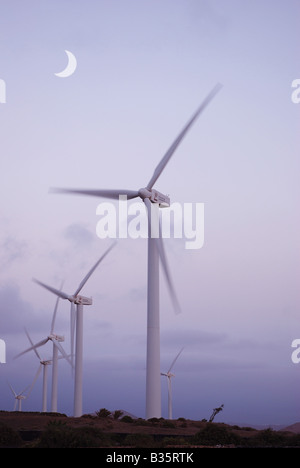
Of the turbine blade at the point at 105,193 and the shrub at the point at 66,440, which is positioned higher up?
the turbine blade at the point at 105,193

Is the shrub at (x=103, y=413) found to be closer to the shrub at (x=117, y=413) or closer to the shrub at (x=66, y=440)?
the shrub at (x=117, y=413)

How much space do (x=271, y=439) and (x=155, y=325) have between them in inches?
534

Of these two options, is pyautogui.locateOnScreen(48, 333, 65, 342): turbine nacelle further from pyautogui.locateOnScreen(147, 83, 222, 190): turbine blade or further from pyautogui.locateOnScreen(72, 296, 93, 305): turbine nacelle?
pyautogui.locateOnScreen(147, 83, 222, 190): turbine blade

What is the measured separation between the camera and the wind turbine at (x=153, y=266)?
5081cm

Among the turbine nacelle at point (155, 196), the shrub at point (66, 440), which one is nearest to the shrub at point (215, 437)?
the shrub at point (66, 440)

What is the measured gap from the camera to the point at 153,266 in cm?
5244

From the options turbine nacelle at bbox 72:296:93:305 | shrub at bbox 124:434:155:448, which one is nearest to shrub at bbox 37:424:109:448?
shrub at bbox 124:434:155:448

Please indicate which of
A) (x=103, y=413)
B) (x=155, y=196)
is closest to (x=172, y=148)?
(x=155, y=196)

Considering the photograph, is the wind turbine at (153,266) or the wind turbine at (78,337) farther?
the wind turbine at (78,337)

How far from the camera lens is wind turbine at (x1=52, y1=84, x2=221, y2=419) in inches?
2000

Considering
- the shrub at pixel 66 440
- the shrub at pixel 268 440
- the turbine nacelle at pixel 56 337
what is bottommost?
the shrub at pixel 268 440

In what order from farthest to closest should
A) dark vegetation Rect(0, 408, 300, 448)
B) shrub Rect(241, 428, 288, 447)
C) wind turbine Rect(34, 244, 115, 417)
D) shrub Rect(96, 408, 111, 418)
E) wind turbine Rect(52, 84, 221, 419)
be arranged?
wind turbine Rect(34, 244, 115, 417) → shrub Rect(96, 408, 111, 418) → wind turbine Rect(52, 84, 221, 419) → shrub Rect(241, 428, 288, 447) → dark vegetation Rect(0, 408, 300, 448)
